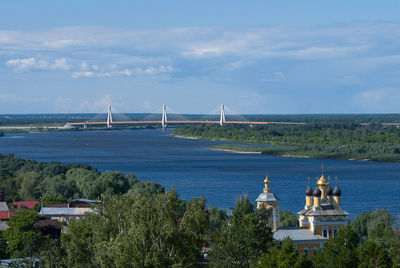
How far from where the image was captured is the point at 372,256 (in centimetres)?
1144

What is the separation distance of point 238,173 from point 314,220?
66.1ft

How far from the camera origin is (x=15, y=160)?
35031 millimetres

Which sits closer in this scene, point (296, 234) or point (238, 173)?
point (296, 234)

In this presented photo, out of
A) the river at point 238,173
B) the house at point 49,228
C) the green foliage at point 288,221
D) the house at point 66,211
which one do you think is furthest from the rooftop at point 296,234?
the river at point 238,173

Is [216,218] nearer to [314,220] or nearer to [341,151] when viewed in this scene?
[314,220]

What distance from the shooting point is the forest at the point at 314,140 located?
155ft

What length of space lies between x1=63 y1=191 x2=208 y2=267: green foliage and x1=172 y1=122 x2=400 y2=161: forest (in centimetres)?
3335

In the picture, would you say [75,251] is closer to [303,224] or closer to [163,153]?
[303,224]

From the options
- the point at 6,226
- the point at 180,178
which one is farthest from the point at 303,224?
the point at 180,178

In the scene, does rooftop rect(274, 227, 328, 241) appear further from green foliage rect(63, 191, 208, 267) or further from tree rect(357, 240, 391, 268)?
tree rect(357, 240, 391, 268)

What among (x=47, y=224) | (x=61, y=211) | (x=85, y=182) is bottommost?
(x=61, y=211)

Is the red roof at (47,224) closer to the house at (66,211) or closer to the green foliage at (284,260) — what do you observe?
the house at (66,211)

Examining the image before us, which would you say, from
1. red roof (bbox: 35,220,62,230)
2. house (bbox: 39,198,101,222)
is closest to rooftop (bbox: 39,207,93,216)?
house (bbox: 39,198,101,222)

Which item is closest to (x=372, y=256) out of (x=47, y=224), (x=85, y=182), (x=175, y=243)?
(x=175, y=243)
